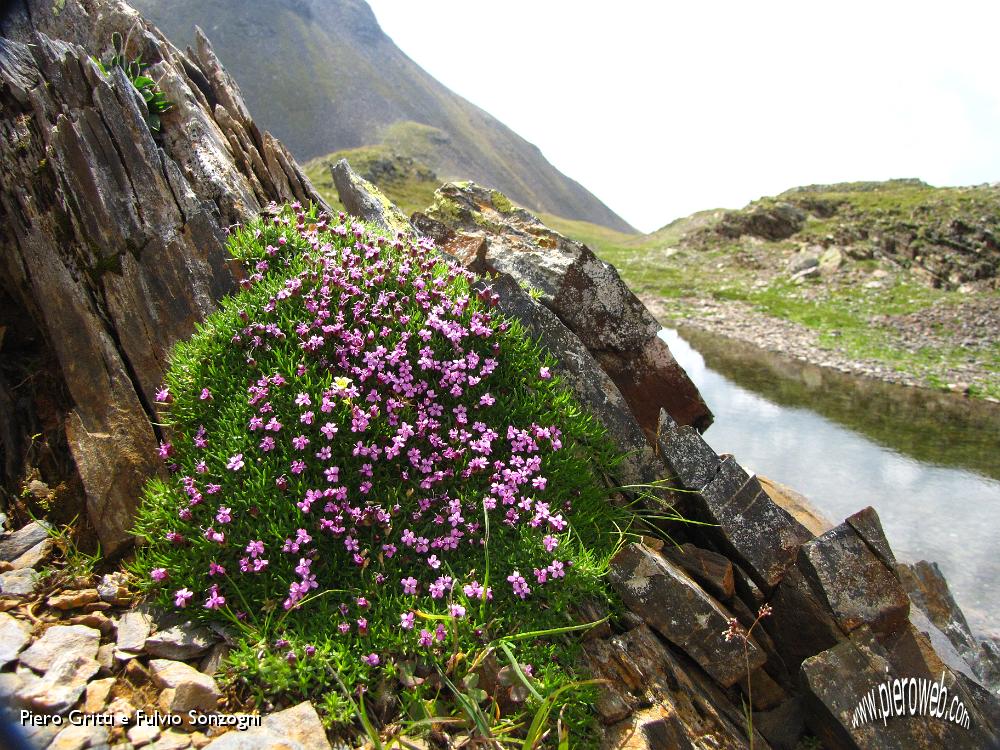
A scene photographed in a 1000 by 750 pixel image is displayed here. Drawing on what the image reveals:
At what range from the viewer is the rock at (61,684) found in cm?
416

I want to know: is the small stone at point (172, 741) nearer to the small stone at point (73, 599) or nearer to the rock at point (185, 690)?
the rock at point (185, 690)

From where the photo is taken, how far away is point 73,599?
5203 mm

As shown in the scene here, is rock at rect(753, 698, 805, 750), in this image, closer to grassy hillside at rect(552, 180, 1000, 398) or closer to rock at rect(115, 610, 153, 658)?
rock at rect(115, 610, 153, 658)

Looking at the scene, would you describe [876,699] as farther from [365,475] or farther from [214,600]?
[214,600]

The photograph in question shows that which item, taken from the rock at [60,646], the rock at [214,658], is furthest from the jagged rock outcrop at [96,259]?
the rock at [214,658]

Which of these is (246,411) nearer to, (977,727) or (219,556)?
(219,556)

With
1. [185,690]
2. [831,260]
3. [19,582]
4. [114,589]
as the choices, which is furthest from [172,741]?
[831,260]

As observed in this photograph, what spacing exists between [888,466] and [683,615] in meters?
15.8

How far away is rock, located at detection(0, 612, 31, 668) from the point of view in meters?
4.43

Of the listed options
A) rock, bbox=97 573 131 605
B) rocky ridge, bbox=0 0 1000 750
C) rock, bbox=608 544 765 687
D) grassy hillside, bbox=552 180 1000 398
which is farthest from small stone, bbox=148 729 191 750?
grassy hillside, bbox=552 180 1000 398

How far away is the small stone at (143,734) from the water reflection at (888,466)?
1421cm

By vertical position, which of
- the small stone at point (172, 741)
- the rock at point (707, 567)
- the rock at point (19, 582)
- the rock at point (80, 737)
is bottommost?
the rock at point (19, 582)

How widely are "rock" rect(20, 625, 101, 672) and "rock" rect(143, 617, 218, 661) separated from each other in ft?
1.27

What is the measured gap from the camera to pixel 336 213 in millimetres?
9477
